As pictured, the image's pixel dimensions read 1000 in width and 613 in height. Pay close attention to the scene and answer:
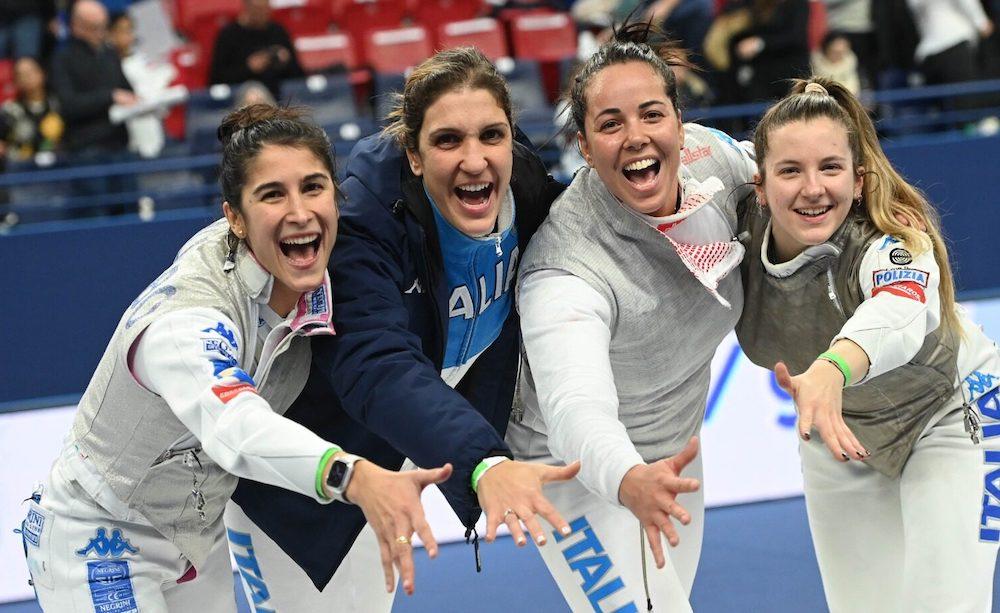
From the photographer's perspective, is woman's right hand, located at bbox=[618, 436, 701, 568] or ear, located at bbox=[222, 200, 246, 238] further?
ear, located at bbox=[222, 200, 246, 238]

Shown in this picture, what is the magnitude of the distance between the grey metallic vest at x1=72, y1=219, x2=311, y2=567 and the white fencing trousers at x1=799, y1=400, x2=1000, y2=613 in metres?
1.49

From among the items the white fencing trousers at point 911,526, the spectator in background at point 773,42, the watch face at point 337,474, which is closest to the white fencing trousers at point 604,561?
the white fencing trousers at point 911,526

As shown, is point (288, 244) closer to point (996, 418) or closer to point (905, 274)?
point (905, 274)

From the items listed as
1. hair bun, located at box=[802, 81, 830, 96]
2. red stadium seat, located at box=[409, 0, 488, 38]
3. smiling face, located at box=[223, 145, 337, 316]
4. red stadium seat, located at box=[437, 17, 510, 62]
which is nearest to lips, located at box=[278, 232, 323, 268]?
smiling face, located at box=[223, 145, 337, 316]

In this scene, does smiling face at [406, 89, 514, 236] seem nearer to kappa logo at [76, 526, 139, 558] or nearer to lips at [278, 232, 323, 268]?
lips at [278, 232, 323, 268]

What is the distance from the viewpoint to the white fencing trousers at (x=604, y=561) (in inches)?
131

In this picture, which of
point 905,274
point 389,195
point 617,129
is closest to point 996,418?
point 905,274

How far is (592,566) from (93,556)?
121cm

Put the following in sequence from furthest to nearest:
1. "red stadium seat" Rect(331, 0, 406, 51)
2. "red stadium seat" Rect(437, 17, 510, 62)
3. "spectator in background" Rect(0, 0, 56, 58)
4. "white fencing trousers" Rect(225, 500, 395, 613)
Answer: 1. "red stadium seat" Rect(331, 0, 406, 51)
2. "red stadium seat" Rect(437, 17, 510, 62)
3. "spectator in background" Rect(0, 0, 56, 58)
4. "white fencing trousers" Rect(225, 500, 395, 613)

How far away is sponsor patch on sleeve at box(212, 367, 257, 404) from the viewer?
275 cm

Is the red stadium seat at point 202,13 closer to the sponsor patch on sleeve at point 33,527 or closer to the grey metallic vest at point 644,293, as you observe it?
the grey metallic vest at point 644,293

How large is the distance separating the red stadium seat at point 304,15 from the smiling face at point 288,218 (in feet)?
21.8

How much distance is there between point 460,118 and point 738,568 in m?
2.73

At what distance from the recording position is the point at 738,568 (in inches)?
208
